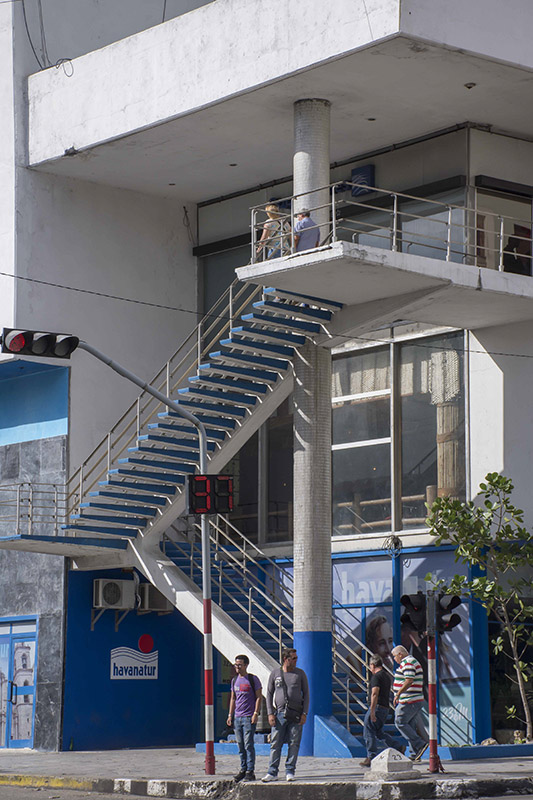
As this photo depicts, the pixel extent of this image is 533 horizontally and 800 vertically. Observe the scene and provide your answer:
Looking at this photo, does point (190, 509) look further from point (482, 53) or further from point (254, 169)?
point (254, 169)

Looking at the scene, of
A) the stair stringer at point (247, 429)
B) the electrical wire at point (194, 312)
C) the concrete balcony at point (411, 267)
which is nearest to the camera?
the concrete balcony at point (411, 267)

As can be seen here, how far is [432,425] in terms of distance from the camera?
79.8ft

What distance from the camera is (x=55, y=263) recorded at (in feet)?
87.6

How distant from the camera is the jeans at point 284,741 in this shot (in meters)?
17.0

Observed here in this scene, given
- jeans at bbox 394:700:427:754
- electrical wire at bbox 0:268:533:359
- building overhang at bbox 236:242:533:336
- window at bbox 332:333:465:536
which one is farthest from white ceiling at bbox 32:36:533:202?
jeans at bbox 394:700:427:754

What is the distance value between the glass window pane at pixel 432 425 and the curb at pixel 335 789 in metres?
8.24

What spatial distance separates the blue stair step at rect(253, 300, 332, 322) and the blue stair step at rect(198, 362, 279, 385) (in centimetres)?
162

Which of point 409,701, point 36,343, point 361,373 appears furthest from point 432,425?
point 36,343

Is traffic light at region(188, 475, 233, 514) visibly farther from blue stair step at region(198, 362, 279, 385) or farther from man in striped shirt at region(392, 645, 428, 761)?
blue stair step at region(198, 362, 279, 385)

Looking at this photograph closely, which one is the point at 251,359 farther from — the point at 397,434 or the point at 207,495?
the point at 207,495

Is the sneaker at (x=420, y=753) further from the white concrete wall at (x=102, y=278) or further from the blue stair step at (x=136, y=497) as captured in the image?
the white concrete wall at (x=102, y=278)

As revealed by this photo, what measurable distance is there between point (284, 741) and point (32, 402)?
39.8 ft

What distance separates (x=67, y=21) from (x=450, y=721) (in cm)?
1596

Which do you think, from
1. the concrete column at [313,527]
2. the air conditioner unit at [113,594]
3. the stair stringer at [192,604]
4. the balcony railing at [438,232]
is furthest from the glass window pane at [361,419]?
the air conditioner unit at [113,594]
